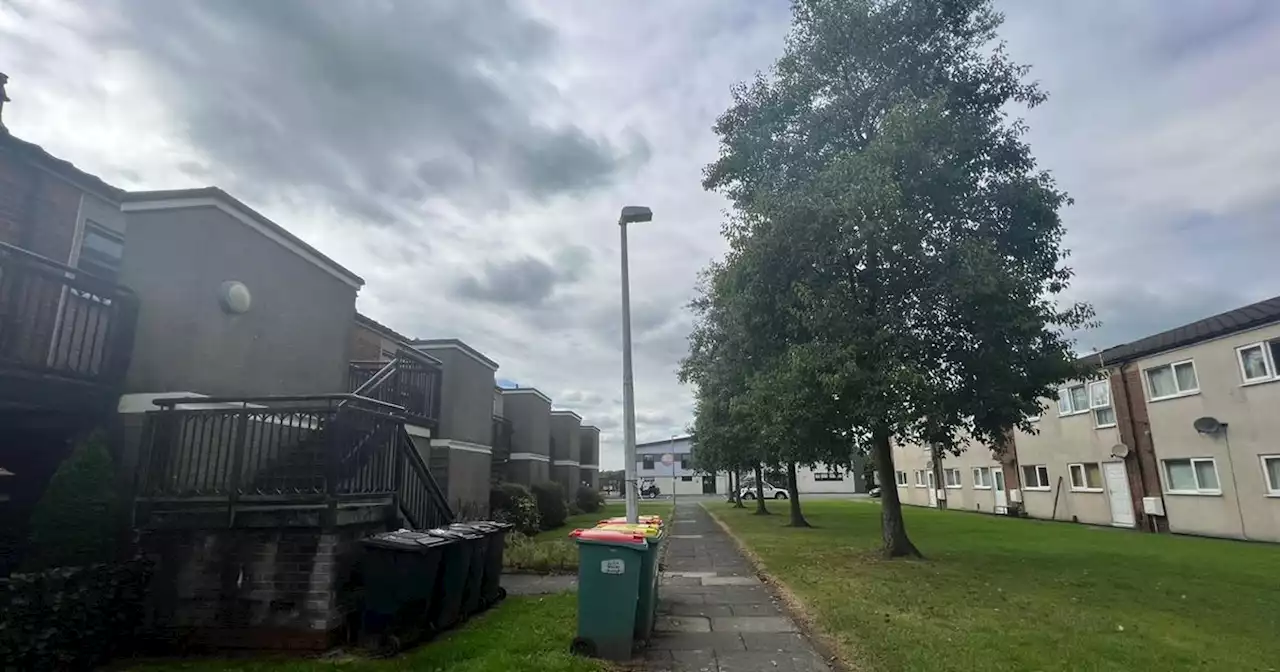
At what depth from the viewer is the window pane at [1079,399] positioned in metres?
23.6

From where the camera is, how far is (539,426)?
2611 centimetres

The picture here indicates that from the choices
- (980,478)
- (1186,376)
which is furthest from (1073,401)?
(980,478)

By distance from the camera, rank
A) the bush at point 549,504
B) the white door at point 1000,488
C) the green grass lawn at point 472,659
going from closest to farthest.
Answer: the green grass lawn at point 472,659
the bush at point 549,504
the white door at point 1000,488

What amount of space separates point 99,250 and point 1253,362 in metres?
24.6

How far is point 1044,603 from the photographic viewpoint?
851 cm

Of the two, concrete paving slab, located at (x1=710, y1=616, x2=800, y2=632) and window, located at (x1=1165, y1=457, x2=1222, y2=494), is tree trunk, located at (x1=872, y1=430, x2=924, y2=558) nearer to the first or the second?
concrete paving slab, located at (x1=710, y1=616, x2=800, y2=632)

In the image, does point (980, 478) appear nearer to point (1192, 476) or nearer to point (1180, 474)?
point (1180, 474)

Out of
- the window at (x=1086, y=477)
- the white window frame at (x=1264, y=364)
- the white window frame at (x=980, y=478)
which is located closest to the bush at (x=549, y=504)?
the window at (x=1086, y=477)

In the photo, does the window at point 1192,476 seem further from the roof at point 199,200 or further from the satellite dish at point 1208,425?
the roof at point 199,200

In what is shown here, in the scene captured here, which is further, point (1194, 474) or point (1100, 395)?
point (1100, 395)

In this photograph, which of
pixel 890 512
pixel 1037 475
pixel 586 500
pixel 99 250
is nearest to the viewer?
pixel 99 250

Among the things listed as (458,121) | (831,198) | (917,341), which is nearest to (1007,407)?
(917,341)

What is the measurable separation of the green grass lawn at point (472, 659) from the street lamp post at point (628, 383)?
1794 millimetres

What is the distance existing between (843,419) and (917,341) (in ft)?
6.39
